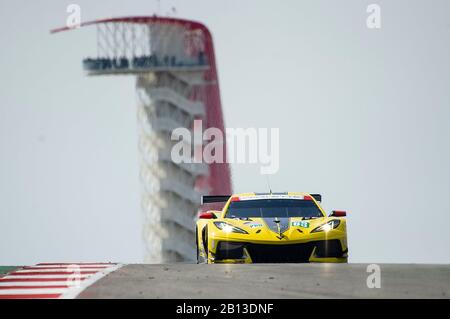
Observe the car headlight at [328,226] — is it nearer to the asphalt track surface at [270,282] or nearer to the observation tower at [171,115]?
the asphalt track surface at [270,282]

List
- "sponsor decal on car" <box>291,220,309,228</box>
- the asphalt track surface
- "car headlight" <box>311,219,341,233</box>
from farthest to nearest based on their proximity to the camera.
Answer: "sponsor decal on car" <box>291,220,309,228</box> < "car headlight" <box>311,219,341,233</box> < the asphalt track surface

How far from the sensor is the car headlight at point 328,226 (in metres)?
16.7

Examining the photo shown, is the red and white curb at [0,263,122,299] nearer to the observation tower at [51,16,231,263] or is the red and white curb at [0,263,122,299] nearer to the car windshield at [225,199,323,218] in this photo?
the car windshield at [225,199,323,218]

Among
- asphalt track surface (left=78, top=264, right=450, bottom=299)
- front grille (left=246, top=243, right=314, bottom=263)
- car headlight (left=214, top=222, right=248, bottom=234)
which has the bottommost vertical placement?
front grille (left=246, top=243, right=314, bottom=263)

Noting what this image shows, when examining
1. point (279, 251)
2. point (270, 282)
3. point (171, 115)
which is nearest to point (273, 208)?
point (279, 251)

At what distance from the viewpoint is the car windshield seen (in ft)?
58.3

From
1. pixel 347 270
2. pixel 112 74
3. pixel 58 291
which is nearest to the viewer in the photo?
pixel 58 291

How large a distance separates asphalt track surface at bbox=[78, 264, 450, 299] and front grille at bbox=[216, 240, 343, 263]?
3.98 ft

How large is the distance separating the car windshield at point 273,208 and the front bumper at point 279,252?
3.73 ft

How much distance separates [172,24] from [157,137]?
7926 mm

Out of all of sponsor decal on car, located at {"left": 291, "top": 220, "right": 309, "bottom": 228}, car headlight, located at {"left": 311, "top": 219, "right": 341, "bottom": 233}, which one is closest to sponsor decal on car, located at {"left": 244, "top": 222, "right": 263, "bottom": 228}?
sponsor decal on car, located at {"left": 291, "top": 220, "right": 309, "bottom": 228}

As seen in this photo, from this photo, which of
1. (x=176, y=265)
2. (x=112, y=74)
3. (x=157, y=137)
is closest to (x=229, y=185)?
(x=157, y=137)
